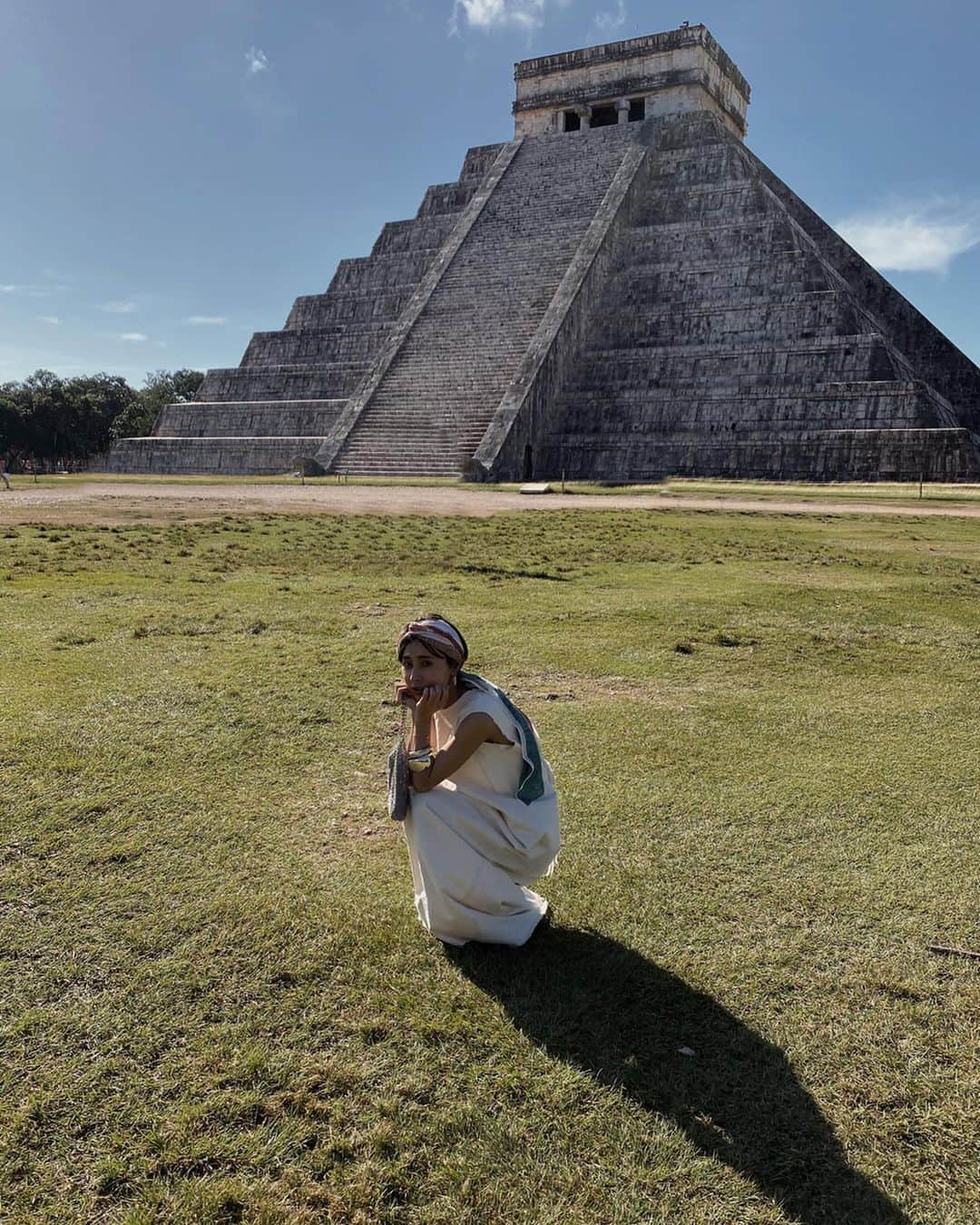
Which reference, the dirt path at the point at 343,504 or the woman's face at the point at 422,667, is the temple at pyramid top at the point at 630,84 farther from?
the woman's face at the point at 422,667

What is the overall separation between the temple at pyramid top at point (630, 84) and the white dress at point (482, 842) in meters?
38.5

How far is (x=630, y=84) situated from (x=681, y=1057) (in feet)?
134

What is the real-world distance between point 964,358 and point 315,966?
32.9 metres

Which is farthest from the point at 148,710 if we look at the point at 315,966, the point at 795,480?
the point at 795,480

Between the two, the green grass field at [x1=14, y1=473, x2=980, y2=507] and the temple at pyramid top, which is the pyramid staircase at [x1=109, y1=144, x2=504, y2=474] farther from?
the green grass field at [x1=14, y1=473, x2=980, y2=507]

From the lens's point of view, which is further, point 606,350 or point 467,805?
point 606,350

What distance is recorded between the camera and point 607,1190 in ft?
6.63

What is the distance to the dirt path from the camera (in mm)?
15211

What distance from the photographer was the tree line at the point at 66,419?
55.9 metres

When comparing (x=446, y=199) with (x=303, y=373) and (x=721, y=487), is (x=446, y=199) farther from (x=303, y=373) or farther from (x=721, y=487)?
(x=721, y=487)

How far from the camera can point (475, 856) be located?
2.92 metres

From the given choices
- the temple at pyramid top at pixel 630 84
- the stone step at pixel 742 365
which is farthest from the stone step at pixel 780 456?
the temple at pyramid top at pixel 630 84

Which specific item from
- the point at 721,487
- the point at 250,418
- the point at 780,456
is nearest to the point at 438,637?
the point at 721,487

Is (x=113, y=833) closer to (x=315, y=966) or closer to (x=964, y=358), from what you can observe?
(x=315, y=966)
